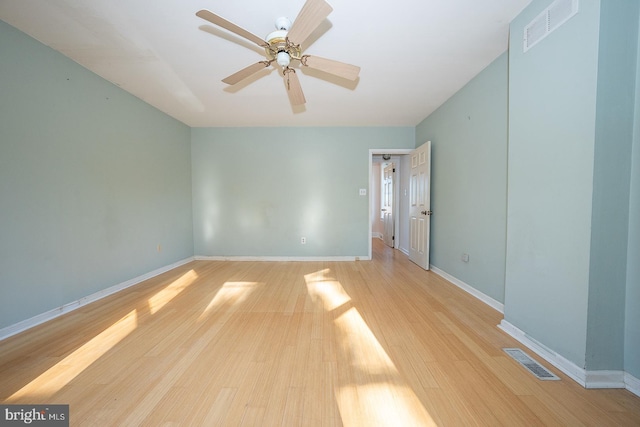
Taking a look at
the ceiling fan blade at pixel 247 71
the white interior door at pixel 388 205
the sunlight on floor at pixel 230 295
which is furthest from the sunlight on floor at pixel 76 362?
the white interior door at pixel 388 205

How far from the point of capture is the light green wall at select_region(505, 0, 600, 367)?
1.42 m

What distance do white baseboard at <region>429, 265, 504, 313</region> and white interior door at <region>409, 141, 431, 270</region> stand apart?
0.38 metres

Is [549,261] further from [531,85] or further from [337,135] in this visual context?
[337,135]

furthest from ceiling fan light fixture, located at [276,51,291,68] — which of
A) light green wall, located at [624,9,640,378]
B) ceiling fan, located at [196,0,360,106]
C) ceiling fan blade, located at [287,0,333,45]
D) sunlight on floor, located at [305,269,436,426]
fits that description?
sunlight on floor, located at [305,269,436,426]

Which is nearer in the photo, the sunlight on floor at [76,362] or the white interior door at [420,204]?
the sunlight on floor at [76,362]

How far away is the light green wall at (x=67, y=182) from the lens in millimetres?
2008

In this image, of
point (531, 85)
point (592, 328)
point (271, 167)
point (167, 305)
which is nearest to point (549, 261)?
point (592, 328)

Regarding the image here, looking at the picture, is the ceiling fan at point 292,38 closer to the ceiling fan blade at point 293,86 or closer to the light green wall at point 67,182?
the ceiling fan blade at point 293,86

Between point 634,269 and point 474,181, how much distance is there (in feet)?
5.62

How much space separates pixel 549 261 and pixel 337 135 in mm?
3851

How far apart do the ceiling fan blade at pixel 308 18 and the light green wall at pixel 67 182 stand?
2533 mm

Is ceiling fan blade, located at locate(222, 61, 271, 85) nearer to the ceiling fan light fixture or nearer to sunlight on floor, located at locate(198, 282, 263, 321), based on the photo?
the ceiling fan light fixture

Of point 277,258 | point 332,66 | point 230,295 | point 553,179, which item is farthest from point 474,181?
point 277,258

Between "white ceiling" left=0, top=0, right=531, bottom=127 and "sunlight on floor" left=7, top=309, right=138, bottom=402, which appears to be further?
"white ceiling" left=0, top=0, right=531, bottom=127
